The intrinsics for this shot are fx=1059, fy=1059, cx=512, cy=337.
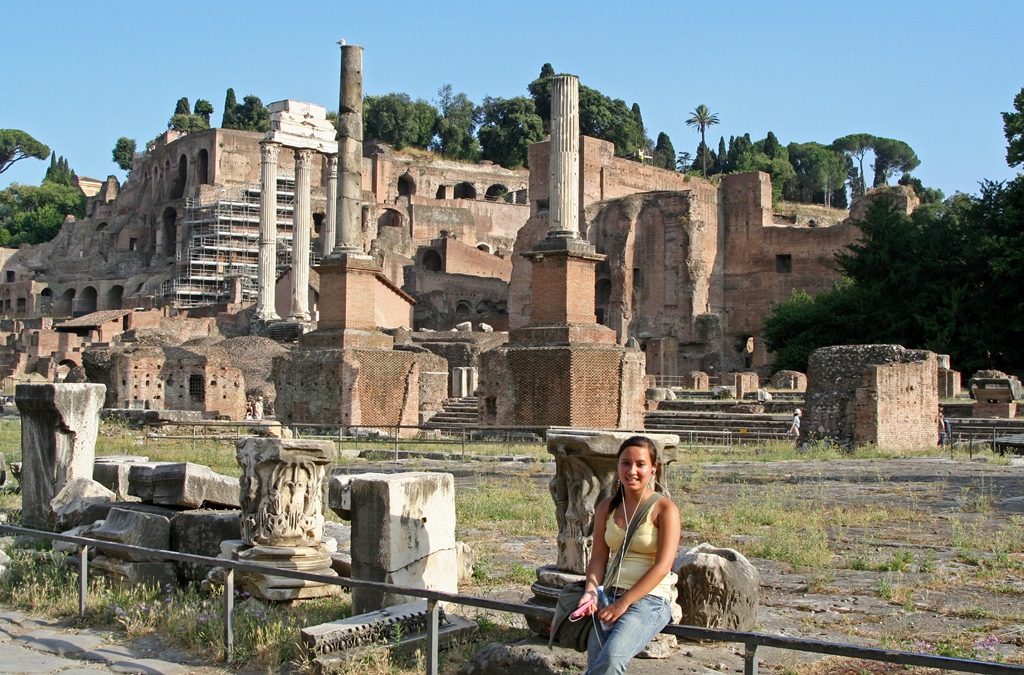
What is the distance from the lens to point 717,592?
5375mm

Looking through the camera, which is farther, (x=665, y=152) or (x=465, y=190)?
(x=665, y=152)

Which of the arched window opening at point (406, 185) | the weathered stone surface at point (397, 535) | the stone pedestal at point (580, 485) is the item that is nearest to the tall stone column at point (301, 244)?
the weathered stone surface at point (397, 535)

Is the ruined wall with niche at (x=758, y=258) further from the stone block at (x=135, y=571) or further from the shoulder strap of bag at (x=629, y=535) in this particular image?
the shoulder strap of bag at (x=629, y=535)

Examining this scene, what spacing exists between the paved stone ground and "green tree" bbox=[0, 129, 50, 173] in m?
117

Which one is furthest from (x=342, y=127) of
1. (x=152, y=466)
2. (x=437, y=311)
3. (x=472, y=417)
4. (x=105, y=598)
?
(x=437, y=311)

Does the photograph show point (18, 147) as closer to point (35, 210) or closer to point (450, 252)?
point (35, 210)

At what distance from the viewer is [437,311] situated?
55.7m

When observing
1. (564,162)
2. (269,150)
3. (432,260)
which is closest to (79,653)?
(564,162)

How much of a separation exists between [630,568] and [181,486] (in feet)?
15.5

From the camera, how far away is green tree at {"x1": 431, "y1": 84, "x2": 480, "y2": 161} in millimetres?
89000

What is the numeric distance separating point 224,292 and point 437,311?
1885 centimetres

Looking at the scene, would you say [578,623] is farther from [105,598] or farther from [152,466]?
[152,466]

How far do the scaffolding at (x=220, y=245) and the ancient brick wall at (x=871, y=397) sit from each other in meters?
52.4

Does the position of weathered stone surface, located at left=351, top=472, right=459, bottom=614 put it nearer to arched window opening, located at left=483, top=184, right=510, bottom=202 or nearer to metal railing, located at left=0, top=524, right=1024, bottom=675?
metal railing, located at left=0, top=524, right=1024, bottom=675
